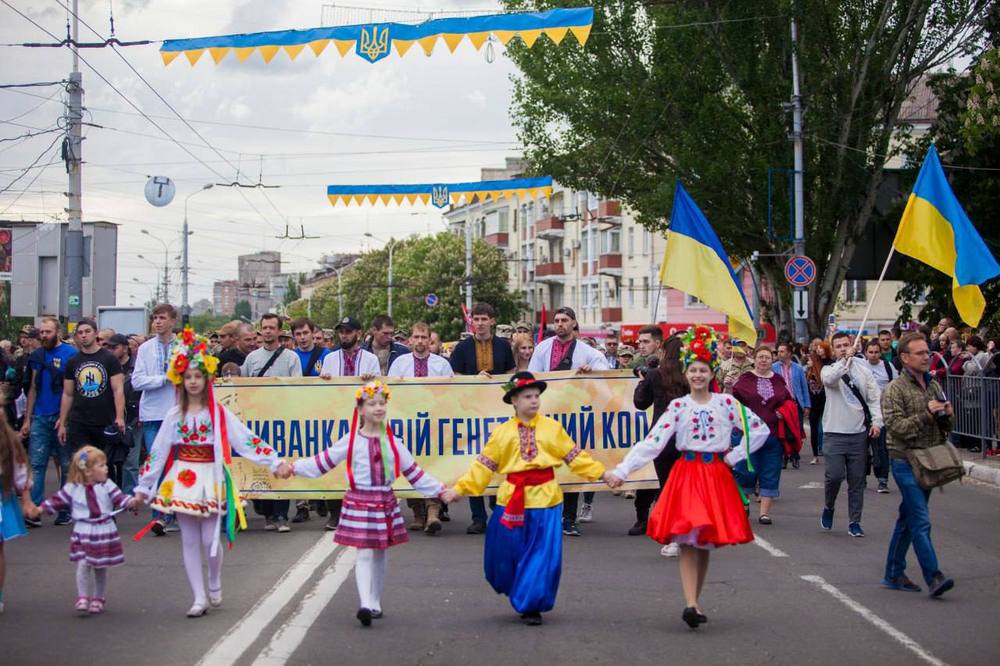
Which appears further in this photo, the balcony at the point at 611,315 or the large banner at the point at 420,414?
the balcony at the point at 611,315

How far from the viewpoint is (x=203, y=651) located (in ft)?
22.9

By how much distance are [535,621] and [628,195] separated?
2997 centimetres

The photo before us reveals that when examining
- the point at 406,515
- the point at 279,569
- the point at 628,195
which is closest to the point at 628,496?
the point at 406,515

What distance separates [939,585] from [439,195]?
20.2m

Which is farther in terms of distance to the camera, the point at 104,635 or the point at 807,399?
the point at 807,399

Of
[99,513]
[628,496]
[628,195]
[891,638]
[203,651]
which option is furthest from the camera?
[628,195]

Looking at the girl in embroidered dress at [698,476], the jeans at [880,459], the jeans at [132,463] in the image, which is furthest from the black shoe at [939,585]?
the jeans at [132,463]

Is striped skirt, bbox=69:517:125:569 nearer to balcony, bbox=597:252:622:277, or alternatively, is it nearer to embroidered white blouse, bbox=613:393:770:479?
embroidered white blouse, bbox=613:393:770:479

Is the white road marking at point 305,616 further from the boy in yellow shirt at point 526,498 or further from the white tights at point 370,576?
the boy in yellow shirt at point 526,498

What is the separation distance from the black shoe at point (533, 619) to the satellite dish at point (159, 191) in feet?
74.3

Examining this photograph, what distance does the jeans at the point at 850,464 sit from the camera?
11953 mm

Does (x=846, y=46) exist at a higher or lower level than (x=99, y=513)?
higher

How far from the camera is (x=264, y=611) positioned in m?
8.14

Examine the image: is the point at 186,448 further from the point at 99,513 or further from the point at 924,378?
the point at 924,378
